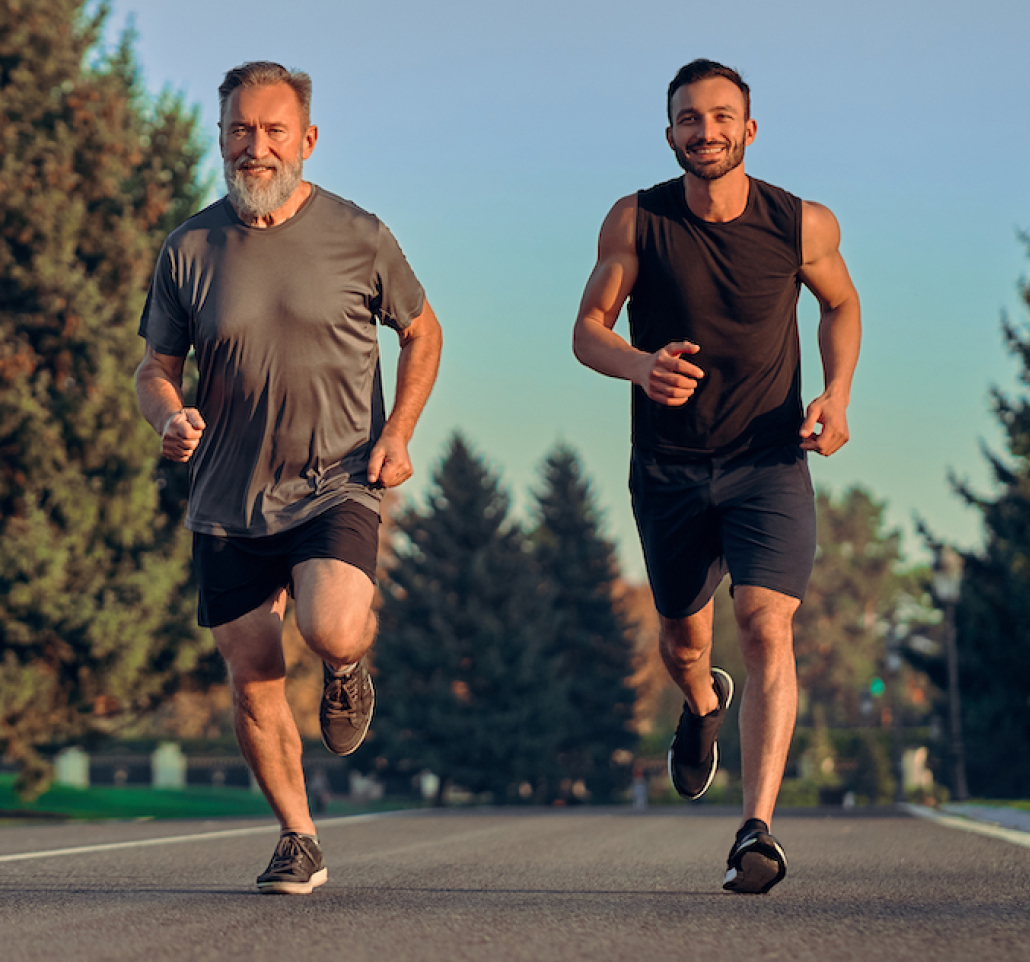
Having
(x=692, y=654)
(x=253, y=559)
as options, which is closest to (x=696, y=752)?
(x=692, y=654)

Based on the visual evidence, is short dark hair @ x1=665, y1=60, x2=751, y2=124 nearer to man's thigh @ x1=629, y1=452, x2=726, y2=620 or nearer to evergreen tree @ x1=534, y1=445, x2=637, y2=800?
man's thigh @ x1=629, y1=452, x2=726, y2=620

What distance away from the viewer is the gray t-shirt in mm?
5145

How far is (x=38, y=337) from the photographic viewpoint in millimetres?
25281

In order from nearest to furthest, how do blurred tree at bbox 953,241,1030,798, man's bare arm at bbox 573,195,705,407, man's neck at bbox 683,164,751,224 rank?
man's bare arm at bbox 573,195,705,407 < man's neck at bbox 683,164,751,224 < blurred tree at bbox 953,241,1030,798

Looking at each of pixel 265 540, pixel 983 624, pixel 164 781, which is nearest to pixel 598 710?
pixel 164 781

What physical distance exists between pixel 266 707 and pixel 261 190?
5.92ft

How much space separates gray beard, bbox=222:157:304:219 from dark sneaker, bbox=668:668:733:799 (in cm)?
269

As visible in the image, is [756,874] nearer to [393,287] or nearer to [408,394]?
[408,394]

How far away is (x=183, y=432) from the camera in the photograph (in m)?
4.81

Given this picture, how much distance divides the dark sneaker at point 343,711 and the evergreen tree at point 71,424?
19.2 m

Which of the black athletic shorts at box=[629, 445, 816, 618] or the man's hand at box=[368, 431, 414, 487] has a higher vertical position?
the man's hand at box=[368, 431, 414, 487]

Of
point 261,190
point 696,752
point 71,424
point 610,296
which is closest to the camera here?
point 261,190

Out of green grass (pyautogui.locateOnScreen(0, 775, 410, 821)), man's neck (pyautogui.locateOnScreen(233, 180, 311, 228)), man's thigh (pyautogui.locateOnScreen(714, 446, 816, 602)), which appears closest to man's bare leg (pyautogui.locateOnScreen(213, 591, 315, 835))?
man's neck (pyautogui.locateOnScreen(233, 180, 311, 228))

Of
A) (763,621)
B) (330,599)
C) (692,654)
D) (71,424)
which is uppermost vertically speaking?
(71,424)
